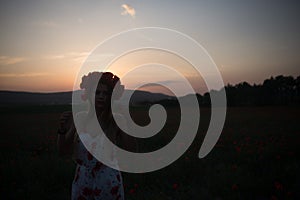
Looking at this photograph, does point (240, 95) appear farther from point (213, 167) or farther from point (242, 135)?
point (213, 167)

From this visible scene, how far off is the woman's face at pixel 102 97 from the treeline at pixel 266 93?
183 ft

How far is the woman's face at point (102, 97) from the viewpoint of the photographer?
226 centimetres

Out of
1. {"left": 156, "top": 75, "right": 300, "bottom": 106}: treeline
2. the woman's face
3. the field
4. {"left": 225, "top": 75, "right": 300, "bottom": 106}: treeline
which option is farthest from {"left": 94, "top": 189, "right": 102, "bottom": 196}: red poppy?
{"left": 225, "top": 75, "right": 300, "bottom": 106}: treeline

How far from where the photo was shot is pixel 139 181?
4988 millimetres

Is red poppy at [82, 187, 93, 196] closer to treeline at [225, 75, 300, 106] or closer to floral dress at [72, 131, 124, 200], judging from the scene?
floral dress at [72, 131, 124, 200]

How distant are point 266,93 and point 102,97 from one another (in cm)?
7114

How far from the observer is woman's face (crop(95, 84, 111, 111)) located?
2.26 m

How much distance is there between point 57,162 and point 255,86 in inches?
2771

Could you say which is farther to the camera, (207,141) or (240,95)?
(240,95)

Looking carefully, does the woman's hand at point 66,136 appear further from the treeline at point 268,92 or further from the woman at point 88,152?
the treeline at point 268,92

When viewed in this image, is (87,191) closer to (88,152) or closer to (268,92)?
(88,152)

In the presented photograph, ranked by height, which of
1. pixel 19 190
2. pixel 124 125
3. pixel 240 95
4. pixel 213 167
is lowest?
pixel 19 190

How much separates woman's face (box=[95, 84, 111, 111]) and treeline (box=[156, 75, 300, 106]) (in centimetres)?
5580

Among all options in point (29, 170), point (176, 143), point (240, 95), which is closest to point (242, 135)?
point (176, 143)
